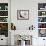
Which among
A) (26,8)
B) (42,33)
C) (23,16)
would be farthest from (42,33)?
(26,8)

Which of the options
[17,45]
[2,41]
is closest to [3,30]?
[2,41]

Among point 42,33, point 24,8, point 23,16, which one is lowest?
point 42,33

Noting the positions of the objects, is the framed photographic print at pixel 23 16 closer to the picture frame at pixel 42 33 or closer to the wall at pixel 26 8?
the wall at pixel 26 8

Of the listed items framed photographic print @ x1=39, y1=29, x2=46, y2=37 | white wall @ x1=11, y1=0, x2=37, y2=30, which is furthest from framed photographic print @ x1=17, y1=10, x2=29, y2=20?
framed photographic print @ x1=39, y1=29, x2=46, y2=37

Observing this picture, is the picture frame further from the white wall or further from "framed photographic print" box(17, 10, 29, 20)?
"framed photographic print" box(17, 10, 29, 20)

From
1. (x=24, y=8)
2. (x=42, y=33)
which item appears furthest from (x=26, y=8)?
(x=42, y=33)

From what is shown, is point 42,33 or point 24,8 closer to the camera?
point 24,8

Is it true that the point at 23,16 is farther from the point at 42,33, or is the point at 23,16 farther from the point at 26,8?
the point at 42,33

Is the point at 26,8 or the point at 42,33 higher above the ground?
the point at 26,8

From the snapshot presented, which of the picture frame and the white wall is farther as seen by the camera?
the picture frame

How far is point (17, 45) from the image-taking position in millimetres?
5816

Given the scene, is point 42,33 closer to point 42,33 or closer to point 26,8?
point 42,33

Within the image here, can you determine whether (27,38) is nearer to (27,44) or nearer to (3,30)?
(27,44)

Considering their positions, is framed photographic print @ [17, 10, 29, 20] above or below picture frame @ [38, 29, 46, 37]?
above
